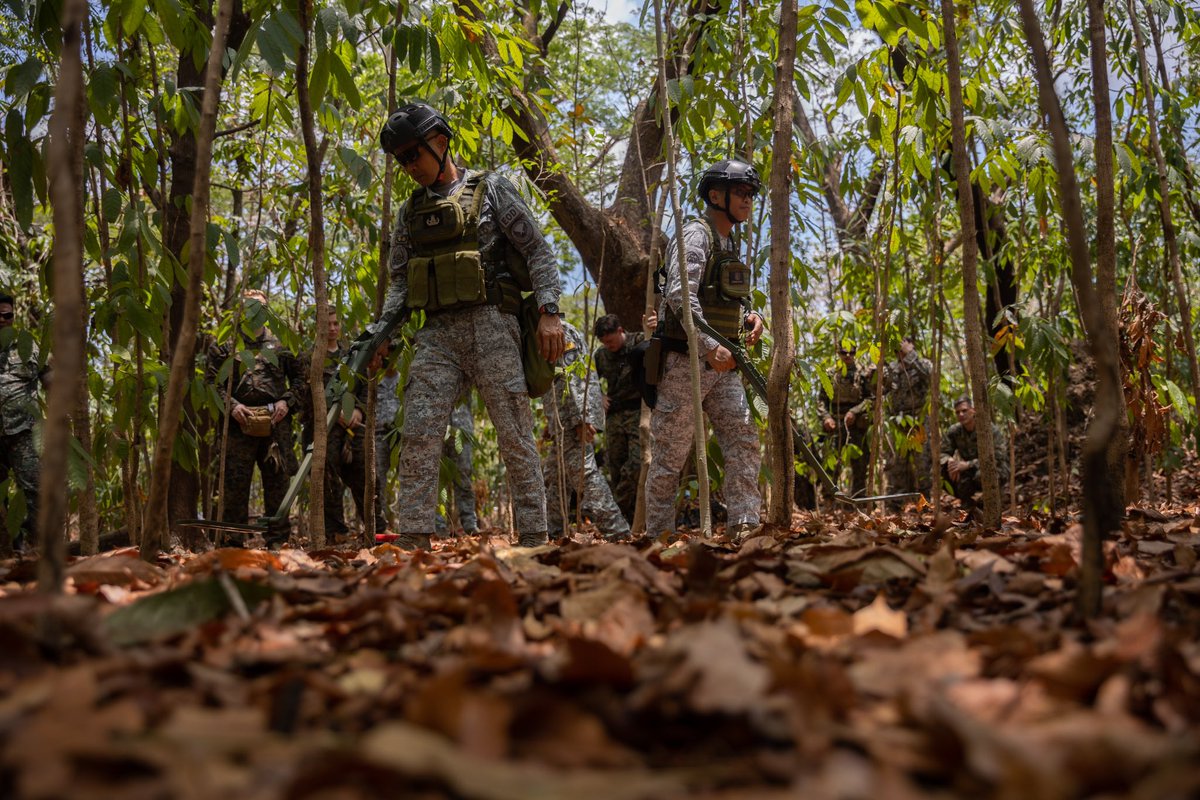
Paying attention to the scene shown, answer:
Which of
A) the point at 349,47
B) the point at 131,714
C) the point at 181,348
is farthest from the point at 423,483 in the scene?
the point at 131,714

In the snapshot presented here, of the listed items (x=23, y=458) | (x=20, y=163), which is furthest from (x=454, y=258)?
(x=23, y=458)

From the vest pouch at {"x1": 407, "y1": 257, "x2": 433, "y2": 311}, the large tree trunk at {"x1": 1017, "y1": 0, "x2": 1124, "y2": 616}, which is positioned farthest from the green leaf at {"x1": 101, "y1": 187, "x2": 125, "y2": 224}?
the large tree trunk at {"x1": 1017, "y1": 0, "x2": 1124, "y2": 616}

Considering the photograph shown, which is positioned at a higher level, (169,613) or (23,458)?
(23,458)

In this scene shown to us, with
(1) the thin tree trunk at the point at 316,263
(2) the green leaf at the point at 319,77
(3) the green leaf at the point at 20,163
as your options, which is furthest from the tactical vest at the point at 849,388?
(3) the green leaf at the point at 20,163

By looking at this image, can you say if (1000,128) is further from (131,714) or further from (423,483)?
(131,714)

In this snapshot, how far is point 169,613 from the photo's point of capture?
1423 millimetres

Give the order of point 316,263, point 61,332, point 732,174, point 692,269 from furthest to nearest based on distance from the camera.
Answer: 1. point 732,174
2. point 692,269
3. point 316,263
4. point 61,332

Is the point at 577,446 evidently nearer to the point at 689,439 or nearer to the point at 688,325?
the point at 689,439

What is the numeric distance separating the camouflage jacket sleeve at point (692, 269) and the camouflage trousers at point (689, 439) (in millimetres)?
220

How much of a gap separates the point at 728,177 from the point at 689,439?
3.86 ft

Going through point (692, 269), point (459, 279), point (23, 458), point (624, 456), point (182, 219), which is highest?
point (182, 219)

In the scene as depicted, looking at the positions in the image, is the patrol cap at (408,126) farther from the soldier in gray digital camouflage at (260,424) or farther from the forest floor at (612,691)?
the soldier in gray digital camouflage at (260,424)

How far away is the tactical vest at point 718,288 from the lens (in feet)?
13.9

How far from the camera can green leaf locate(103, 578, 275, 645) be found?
1365mm
